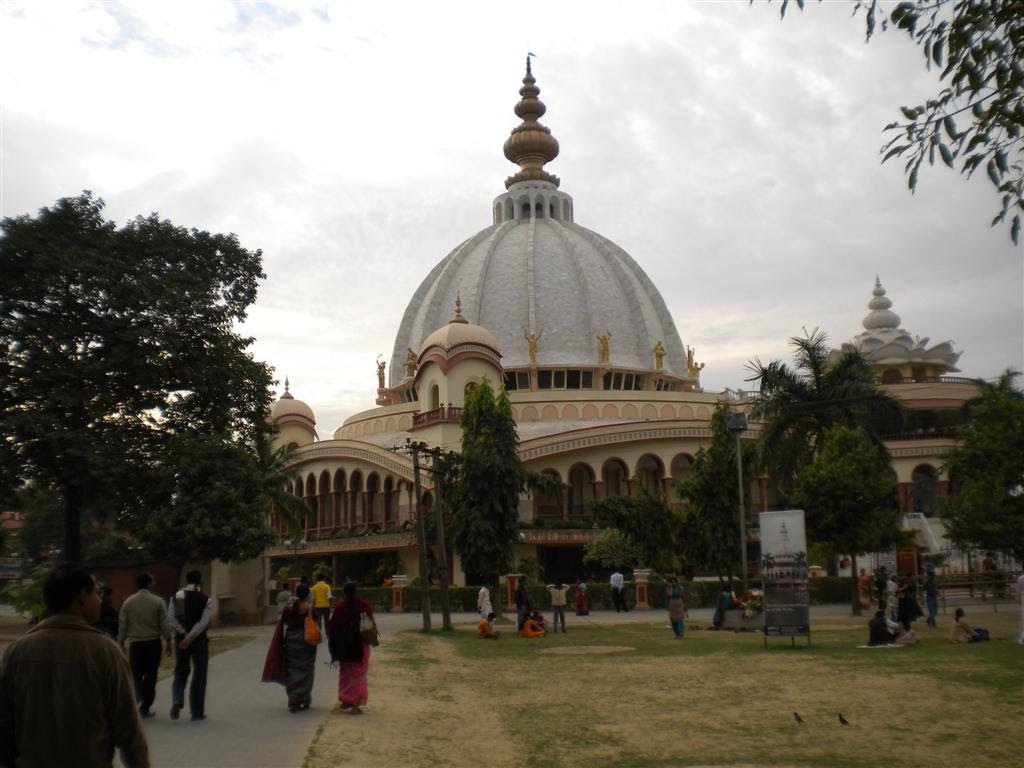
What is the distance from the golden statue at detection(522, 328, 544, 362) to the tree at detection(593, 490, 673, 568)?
1540cm

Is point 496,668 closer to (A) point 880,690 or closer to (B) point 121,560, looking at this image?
(A) point 880,690

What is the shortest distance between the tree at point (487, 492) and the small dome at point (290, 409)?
1099 inches

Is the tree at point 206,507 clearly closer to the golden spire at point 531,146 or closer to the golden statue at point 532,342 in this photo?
the golden statue at point 532,342

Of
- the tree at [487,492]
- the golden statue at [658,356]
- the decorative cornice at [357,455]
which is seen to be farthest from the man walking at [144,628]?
the golden statue at [658,356]

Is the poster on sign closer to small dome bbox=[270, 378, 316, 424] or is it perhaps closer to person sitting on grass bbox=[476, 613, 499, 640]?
person sitting on grass bbox=[476, 613, 499, 640]

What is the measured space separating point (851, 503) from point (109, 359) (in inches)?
750

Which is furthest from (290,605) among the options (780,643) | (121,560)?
(121,560)

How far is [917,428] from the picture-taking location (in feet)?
187

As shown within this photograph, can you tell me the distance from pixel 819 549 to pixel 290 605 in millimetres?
27474

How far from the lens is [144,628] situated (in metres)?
11.8

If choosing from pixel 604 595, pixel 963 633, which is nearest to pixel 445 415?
pixel 604 595

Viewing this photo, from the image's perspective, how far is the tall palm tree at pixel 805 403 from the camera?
3544cm

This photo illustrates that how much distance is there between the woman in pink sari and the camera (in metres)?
12.6

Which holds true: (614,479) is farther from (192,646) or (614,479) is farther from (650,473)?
(192,646)
